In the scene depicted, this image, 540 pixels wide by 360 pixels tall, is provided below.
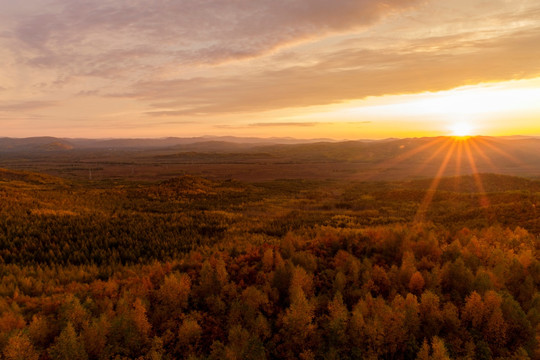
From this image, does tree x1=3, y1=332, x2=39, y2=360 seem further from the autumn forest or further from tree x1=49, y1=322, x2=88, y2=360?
tree x1=49, y1=322, x2=88, y2=360

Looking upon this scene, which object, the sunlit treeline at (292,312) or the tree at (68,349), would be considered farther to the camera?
the sunlit treeline at (292,312)

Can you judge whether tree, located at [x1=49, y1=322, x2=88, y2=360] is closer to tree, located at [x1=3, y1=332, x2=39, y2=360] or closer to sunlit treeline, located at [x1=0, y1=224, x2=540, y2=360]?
sunlit treeline, located at [x1=0, y1=224, x2=540, y2=360]

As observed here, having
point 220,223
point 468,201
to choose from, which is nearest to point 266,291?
point 220,223

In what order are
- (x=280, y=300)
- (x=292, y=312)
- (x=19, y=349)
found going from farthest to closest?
(x=280, y=300) < (x=292, y=312) < (x=19, y=349)

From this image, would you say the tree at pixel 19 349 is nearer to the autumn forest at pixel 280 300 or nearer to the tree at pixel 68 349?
the autumn forest at pixel 280 300

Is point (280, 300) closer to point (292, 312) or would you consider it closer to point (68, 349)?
point (292, 312)

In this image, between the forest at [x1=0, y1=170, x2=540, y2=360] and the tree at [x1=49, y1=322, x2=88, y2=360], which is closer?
the tree at [x1=49, y1=322, x2=88, y2=360]

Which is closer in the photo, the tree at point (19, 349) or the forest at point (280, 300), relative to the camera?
the tree at point (19, 349)

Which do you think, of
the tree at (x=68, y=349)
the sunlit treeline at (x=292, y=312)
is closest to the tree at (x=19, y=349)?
the sunlit treeline at (x=292, y=312)

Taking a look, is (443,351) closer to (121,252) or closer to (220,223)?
(121,252)

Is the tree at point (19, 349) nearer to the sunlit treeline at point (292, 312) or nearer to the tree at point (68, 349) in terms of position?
the sunlit treeline at point (292, 312)

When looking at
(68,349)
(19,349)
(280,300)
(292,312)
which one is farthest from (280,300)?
(19,349)

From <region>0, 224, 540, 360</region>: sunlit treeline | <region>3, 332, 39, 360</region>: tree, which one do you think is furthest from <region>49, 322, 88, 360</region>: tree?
<region>3, 332, 39, 360</region>: tree
